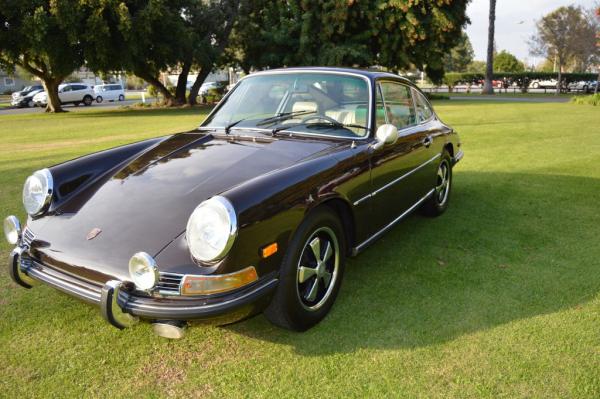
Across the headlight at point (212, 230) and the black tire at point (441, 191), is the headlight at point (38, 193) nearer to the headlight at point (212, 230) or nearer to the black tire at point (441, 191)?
the headlight at point (212, 230)

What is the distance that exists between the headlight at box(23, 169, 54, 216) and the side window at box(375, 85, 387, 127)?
239 cm

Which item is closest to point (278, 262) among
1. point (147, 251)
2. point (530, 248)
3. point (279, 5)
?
point (147, 251)

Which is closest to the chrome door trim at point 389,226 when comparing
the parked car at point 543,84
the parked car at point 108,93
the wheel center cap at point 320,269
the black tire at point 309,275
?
the black tire at point 309,275

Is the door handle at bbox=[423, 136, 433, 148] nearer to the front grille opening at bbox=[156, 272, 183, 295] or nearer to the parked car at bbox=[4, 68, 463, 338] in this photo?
the parked car at bbox=[4, 68, 463, 338]

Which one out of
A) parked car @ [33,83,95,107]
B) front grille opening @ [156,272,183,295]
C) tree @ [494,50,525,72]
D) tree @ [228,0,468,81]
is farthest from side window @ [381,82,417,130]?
tree @ [494,50,525,72]

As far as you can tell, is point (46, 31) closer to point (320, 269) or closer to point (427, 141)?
point (427, 141)

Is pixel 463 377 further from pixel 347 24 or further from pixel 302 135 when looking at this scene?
pixel 347 24

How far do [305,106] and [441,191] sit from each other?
7.26 ft

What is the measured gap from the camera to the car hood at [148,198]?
2.58m

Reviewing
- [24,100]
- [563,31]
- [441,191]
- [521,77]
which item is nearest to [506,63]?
[521,77]

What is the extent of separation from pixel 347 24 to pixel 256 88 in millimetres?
26569

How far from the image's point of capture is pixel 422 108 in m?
4.89

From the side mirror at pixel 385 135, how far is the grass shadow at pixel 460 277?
1020 millimetres

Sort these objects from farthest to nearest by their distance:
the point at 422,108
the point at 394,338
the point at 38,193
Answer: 1. the point at 422,108
2. the point at 38,193
3. the point at 394,338
